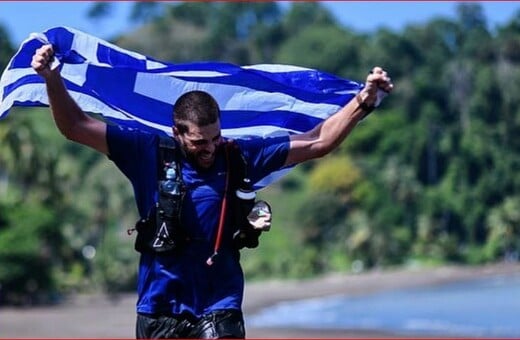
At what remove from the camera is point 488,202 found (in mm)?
70125

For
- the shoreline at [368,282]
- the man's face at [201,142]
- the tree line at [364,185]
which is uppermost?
the tree line at [364,185]

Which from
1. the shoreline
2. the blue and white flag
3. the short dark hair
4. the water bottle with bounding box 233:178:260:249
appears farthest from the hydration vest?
the shoreline

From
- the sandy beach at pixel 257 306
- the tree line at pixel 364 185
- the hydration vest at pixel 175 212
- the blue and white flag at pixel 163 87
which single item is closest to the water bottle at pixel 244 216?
the hydration vest at pixel 175 212

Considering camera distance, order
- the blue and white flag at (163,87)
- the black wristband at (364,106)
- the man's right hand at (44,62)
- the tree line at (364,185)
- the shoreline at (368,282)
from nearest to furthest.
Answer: the man's right hand at (44,62)
the black wristband at (364,106)
the blue and white flag at (163,87)
the tree line at (364,185)
the shoreline at (368,282)

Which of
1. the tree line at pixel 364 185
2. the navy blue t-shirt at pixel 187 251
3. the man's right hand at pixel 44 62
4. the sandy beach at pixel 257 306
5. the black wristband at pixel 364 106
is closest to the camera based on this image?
the man's right hand at pixel 44 62

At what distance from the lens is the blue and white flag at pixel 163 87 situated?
5801mm

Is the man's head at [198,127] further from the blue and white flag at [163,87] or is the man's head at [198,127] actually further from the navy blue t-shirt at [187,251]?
the blue and white flag at [163,87]

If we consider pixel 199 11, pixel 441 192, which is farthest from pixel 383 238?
pixel 199 11

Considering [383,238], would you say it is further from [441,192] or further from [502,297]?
[502,297]

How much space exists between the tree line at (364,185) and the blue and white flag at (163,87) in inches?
1453

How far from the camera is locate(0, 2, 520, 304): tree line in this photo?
2015 inches

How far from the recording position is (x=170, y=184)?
5.12 metres

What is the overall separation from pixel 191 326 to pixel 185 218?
0.39m

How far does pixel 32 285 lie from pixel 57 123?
135ft
